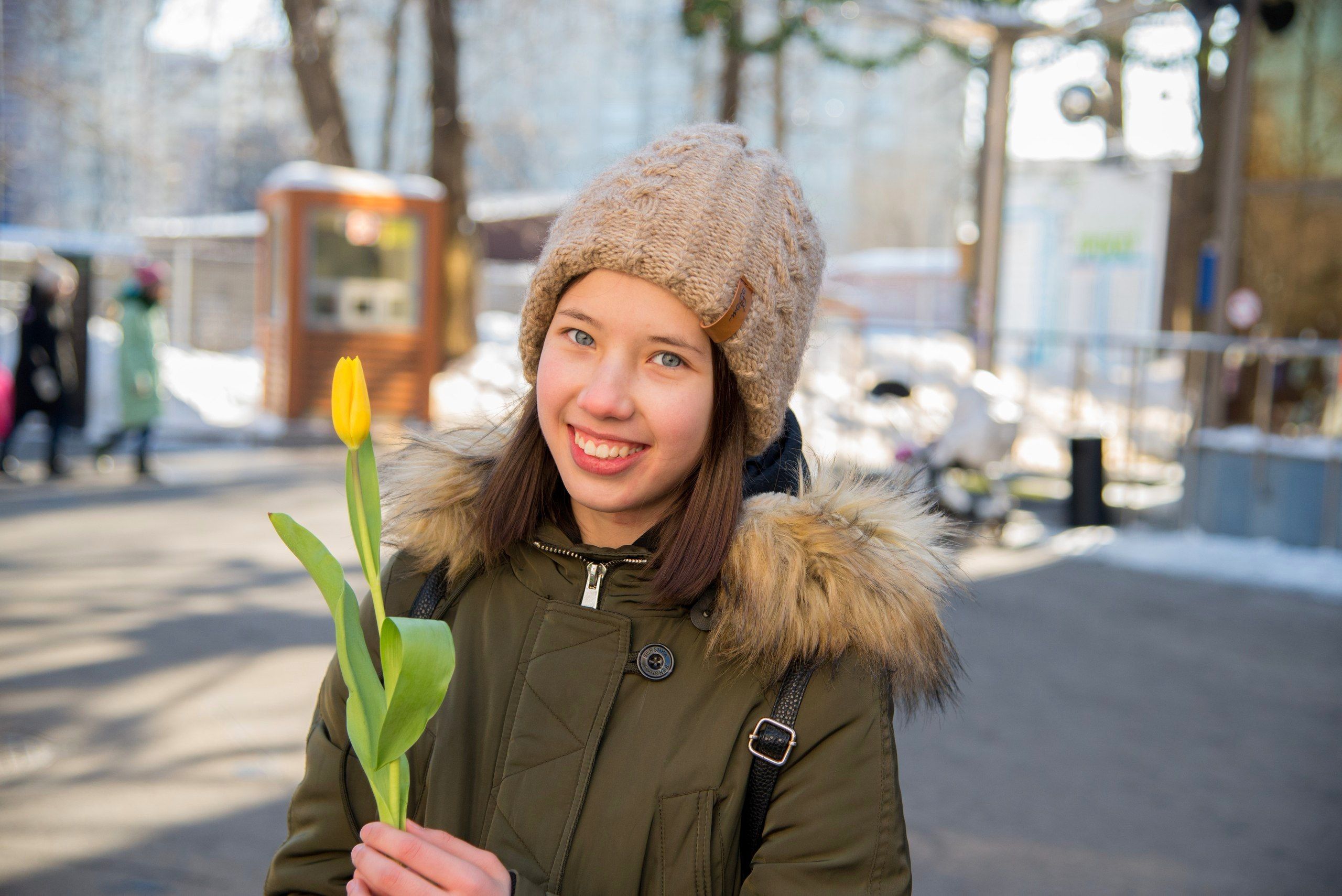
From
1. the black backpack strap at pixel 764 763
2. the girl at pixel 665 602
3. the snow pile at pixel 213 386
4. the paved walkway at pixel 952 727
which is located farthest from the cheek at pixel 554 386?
the snow pile at pixel 213 386

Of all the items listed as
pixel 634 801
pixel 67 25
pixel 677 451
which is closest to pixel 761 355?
pixel 677 451

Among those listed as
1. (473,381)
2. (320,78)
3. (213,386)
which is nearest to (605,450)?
(473,381)

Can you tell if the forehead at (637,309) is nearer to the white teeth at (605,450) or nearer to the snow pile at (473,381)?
the white teeth at (605,450)

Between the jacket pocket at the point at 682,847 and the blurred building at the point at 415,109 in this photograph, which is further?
the blurred building at the point at 415,109

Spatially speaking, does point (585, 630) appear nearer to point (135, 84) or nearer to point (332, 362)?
point (332, 362)

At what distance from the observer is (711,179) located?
5.52 feet

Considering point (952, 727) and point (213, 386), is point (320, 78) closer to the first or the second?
point (213, 386)

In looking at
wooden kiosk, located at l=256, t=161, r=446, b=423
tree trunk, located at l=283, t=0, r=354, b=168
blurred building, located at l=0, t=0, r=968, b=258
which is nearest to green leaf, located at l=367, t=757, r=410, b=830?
blurred building, located at l=0, t=0, r=968, b=258

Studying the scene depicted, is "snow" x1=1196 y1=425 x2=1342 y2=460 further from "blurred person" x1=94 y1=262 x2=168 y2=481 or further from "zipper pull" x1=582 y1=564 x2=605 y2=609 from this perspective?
"zipper pull" x1=582 y1=564 x2=605 y2=609

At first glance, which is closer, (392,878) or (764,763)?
(392,878)

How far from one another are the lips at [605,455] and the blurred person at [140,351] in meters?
8.64

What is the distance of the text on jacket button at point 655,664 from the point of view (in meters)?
1.56

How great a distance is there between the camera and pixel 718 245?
1.65 m

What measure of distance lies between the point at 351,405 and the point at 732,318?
2.38 ft
